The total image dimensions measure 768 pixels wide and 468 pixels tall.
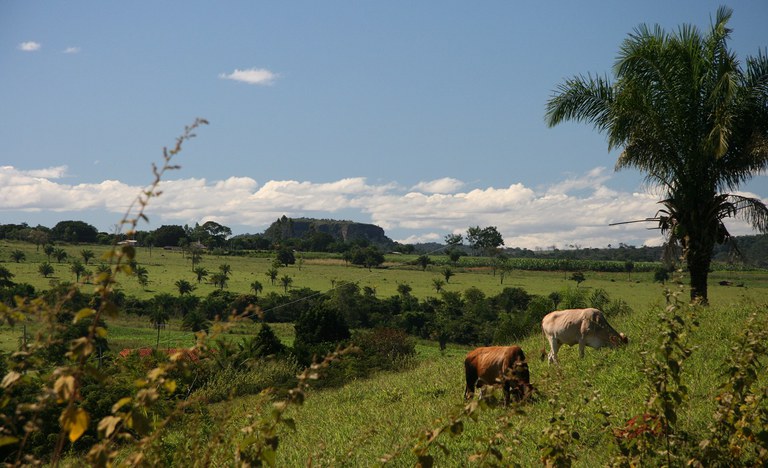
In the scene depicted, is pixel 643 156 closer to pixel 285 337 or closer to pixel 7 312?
pixel 7 312

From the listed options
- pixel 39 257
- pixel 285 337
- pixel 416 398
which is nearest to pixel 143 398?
pixel 416 398

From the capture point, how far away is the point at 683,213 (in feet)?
57.8

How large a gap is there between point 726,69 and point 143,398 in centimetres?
1779

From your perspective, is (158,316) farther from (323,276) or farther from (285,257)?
(285,257)

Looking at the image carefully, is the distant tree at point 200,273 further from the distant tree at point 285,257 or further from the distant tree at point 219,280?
the distant tree at point 285,257

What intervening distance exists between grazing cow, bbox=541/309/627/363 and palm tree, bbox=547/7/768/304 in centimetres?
442

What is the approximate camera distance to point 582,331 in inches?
550

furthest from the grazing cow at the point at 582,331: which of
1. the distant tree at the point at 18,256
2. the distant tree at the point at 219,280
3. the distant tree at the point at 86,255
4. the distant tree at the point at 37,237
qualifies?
the distant tree at the point at 37,237

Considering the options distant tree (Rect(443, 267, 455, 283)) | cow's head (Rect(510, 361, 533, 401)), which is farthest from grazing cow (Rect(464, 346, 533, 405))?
distant tree (Rect(443, 267, 455, 283))

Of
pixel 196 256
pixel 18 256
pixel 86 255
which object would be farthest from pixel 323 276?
pixel 18 256

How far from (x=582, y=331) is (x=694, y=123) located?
23.3 feet

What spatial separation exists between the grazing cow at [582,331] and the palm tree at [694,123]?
14.5 ft

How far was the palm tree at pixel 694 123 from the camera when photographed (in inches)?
680

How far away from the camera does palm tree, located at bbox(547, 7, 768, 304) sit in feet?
56.7
